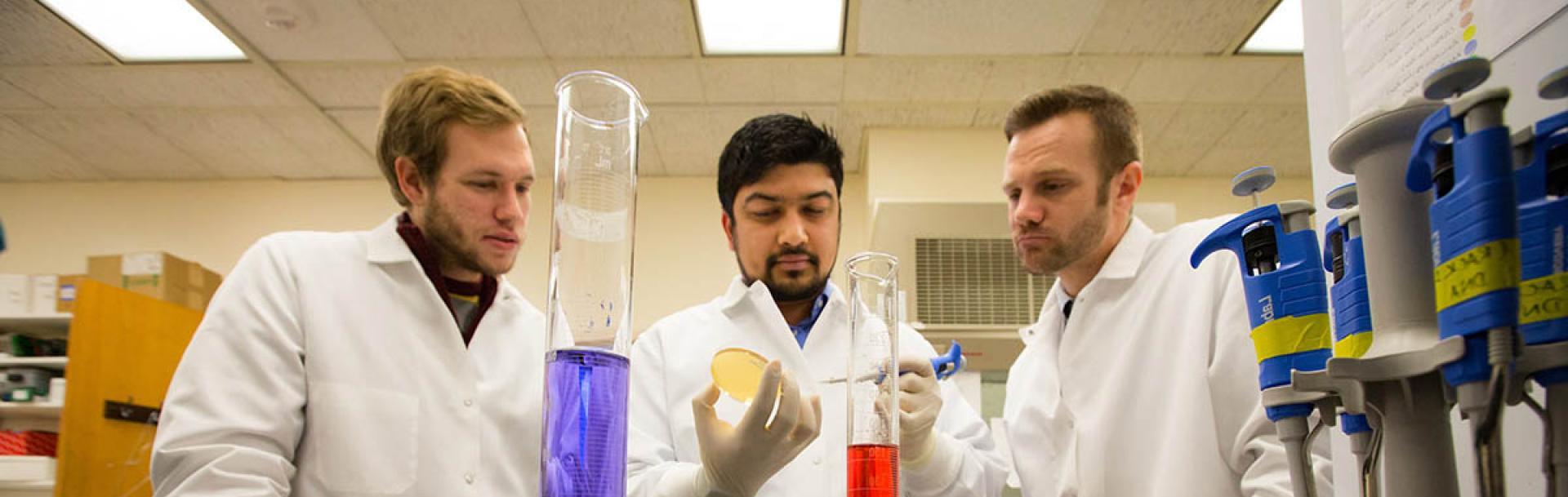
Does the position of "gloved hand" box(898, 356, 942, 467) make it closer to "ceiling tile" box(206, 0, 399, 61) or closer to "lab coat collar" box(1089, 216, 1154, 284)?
"lab coat collar" box(1089, 216, 1154, 284)

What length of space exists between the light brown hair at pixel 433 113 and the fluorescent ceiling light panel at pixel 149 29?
2.04m

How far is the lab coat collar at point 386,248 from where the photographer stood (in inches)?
69.2

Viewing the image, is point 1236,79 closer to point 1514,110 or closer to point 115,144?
point 1514,110

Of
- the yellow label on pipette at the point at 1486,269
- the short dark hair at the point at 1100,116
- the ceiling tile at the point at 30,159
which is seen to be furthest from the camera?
the ceiling tile at the point at 30,159

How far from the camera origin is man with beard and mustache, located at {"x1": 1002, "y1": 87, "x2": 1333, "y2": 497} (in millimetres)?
1491

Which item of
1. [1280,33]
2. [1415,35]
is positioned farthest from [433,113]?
[1280,33]

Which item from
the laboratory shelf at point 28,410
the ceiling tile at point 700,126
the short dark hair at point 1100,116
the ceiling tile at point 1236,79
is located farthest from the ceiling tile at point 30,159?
the ceiling tile at point 1236,79

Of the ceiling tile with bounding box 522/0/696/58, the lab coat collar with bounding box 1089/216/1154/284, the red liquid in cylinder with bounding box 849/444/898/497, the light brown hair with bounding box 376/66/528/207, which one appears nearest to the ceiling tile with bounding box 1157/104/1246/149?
the ceiling tile with bounding box 522/0/696/58

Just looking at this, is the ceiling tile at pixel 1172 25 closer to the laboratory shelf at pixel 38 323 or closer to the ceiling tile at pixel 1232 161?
the ceiling tile at pixel 1232 161

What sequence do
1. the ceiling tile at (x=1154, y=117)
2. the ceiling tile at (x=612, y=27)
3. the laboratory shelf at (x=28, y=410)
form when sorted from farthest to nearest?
the ceiling tile at (x=1154, y=117) < the laboratory shelf at (x=28, y=410) < the ceiling tile at (x=612, y=27)

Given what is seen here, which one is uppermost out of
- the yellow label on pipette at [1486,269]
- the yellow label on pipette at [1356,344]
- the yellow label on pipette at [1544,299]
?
the yellow label on pipette at [1486,269]

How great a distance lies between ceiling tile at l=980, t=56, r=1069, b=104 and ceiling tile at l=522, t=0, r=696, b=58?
1.23 meters

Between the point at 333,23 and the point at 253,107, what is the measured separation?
103cm

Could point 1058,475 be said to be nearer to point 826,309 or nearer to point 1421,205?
point 826,309
